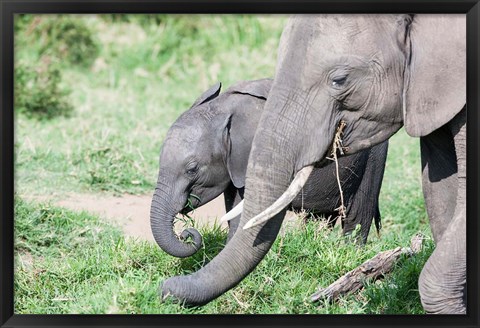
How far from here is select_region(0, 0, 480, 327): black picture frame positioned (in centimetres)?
440

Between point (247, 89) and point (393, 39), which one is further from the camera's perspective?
point (247, 89)

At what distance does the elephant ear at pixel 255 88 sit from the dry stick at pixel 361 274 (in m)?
1.30

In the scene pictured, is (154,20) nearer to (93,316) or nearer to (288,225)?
(288,225)

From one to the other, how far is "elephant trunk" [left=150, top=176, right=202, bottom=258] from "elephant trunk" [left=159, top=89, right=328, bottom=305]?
115 cm

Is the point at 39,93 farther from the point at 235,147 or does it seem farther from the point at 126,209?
the point at 235,147

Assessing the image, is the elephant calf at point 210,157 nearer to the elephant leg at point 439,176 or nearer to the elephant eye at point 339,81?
the elephant leg at point 439,176

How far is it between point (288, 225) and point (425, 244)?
0.85 m

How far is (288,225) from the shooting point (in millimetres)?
6184

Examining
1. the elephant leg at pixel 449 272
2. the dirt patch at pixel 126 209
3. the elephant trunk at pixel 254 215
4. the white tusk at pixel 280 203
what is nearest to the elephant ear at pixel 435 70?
the elephant leg at pixel 449 272

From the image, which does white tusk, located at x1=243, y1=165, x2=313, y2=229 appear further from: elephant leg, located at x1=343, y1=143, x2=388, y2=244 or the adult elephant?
elephant leg, located at x1=343, y1=143, x2=388, y2=244

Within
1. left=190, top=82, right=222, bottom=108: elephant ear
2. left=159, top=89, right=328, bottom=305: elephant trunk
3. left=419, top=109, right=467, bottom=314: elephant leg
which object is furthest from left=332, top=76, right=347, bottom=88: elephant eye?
left=190, top=82, right=222, bottom=108: elephant ear

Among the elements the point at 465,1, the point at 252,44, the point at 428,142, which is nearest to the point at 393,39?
the point at 465,1

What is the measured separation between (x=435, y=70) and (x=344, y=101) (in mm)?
407

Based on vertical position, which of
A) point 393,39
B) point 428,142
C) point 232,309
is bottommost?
point 232,309
